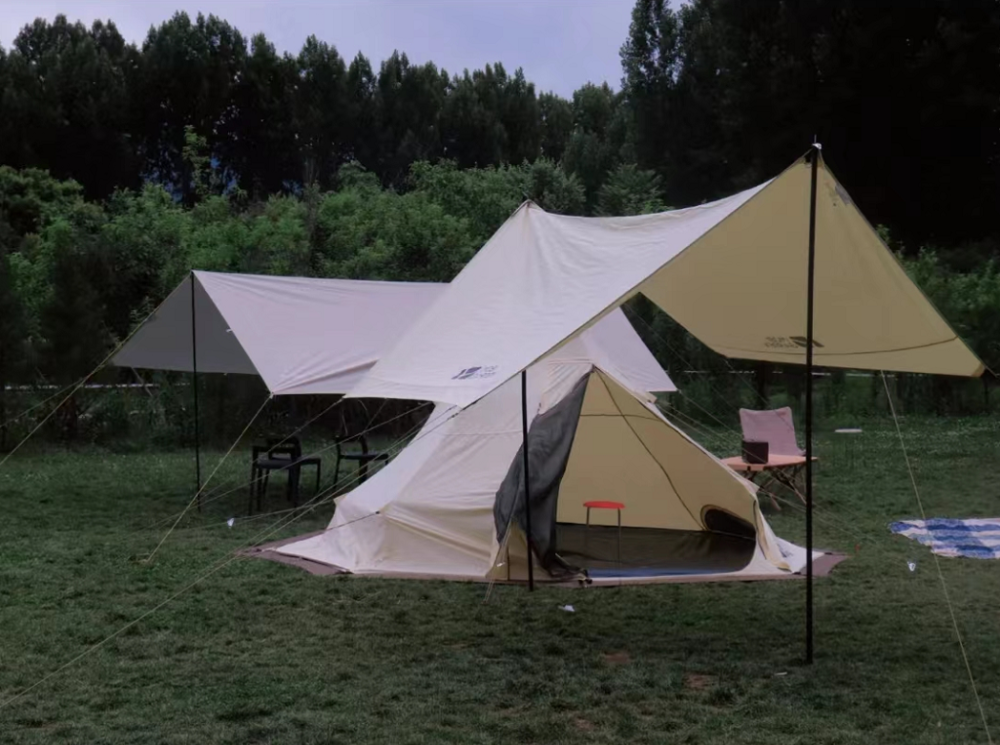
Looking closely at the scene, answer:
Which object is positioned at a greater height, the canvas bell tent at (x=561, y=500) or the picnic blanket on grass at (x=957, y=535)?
the canvas bell tent at (x=561, y=500)

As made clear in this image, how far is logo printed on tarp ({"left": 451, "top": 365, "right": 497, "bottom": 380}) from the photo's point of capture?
4371 millimetres

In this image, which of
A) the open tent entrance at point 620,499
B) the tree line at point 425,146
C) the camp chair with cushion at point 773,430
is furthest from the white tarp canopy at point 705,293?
the tree line at point 425,146

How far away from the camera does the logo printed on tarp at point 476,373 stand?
4371 mm

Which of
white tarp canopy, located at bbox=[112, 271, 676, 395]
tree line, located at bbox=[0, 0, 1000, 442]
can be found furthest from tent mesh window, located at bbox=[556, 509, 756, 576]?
tree line, located at bbox=[0, 0, 1000, 442]

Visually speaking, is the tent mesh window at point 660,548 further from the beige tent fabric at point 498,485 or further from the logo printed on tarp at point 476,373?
the logo printed on tarp at point 476,373

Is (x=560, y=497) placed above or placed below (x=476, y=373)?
below

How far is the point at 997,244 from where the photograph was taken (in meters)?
18.2

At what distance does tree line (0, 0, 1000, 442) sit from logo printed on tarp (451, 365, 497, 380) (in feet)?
25.4

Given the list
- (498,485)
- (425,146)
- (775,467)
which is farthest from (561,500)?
(425,146)

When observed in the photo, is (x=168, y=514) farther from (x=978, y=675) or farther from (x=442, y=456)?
(x=978, y=675)

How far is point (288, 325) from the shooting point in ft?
26.0

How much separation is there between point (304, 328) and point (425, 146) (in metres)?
19.0

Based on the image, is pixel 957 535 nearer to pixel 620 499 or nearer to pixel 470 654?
pixel 620 499

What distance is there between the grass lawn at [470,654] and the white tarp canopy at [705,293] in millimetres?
1045
